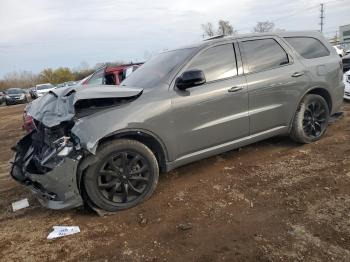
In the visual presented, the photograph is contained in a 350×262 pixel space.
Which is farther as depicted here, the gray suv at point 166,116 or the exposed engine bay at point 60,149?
the gray suv at point 166,116

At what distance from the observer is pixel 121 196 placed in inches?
166

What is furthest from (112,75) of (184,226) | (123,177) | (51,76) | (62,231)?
(51,76)

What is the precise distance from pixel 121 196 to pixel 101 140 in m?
0.68

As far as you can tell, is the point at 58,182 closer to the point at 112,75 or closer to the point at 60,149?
the point at 60,149

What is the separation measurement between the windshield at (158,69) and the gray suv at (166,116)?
21 mm

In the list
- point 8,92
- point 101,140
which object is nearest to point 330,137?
point 101,140

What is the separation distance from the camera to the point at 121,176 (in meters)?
4.16

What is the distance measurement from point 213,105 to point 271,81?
1.07 meters

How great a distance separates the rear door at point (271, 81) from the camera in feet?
16.7

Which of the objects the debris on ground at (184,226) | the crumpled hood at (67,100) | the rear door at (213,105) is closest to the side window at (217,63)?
the rear door at (213,105)

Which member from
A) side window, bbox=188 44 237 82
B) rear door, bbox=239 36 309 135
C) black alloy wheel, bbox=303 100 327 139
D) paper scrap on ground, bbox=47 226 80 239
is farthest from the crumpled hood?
black alloy wheel, bbox=303 100 327 139

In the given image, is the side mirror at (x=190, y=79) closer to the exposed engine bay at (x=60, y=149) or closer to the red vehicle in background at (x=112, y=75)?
the exposed engine bay at (x=60, y=149)

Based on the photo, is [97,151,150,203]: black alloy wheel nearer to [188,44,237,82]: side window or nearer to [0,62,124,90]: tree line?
[188,44,237,82]: side window

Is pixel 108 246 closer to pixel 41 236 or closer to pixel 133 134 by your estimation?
pixel 41 236
